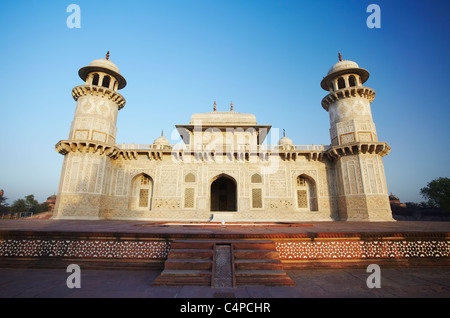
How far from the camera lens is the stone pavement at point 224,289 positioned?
9.45 ft

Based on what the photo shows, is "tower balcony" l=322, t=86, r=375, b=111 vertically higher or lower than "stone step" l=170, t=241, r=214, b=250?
higher

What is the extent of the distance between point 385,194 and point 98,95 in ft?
65.9

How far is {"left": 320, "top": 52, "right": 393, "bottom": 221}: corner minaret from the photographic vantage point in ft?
41.9

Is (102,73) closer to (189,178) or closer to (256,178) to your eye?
(189,178)

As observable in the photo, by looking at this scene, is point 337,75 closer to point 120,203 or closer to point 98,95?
point 98,95

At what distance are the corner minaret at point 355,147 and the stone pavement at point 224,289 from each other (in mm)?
9785

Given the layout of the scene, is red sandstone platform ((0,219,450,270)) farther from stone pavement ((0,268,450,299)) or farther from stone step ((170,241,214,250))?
stone pavement ((0,268,450,299))

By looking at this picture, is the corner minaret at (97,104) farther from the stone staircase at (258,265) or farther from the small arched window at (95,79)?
the stone staircase at (258,265)

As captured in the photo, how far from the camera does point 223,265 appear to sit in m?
3.59

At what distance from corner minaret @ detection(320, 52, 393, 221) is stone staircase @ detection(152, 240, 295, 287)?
37.8ft
